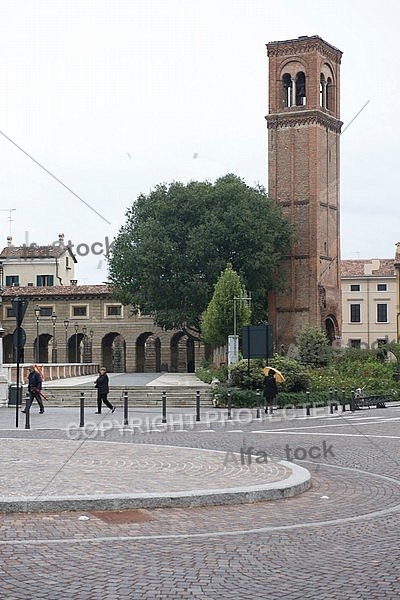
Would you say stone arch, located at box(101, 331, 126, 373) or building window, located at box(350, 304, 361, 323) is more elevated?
building window, located at box(350, 304, 361, 323)

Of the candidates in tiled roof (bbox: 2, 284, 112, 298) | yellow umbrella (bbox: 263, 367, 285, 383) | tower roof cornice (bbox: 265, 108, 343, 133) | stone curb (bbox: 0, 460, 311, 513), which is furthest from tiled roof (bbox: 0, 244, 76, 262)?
stone curb (bbox: 0, 460, 311, 513)

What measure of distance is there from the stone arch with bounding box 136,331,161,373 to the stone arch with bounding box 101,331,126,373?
5.85ft

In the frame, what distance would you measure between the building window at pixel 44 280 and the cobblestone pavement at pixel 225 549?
7797cm

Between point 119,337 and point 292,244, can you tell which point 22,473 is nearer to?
point 292,244

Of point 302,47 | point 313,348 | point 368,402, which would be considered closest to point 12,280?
point 302,47

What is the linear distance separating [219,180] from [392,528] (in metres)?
52.7

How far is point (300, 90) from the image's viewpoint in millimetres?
63406

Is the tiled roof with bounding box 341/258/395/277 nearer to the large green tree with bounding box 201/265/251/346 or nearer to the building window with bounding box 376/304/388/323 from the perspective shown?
the building window with bounding box 376/304/388/323

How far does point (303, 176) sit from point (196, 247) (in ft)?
33.7

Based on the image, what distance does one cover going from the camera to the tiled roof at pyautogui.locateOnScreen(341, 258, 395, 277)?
84.5 m

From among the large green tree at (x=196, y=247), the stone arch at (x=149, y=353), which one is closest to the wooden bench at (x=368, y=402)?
the large green tree at (x=196, y=247)

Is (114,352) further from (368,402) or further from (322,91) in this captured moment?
(368,402)

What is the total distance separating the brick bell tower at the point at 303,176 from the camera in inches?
2422

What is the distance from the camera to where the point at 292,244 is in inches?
2431
